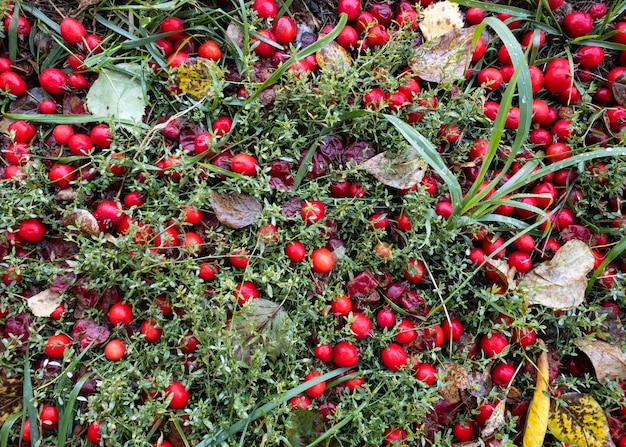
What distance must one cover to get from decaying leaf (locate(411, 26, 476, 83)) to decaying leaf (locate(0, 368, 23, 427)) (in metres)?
2.70

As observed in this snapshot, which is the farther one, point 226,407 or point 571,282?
point 571,282

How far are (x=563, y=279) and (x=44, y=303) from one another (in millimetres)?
2737

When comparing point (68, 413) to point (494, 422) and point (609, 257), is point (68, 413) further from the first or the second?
point (609, 257)

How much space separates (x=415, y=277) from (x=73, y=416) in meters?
1.90

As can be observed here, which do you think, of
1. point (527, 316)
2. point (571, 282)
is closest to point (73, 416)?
point (527, 316)

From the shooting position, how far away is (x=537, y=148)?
2932 millimetres

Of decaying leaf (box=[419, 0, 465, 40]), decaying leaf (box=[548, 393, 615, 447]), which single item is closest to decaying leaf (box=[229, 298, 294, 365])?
decaying leaf (box=[548, 393, 615, 447])

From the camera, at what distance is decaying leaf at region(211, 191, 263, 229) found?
103 inches

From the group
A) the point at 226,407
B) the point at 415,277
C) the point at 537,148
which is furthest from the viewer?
the point at 537,148

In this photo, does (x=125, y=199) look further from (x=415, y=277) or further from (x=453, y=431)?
(x=453, y=431)

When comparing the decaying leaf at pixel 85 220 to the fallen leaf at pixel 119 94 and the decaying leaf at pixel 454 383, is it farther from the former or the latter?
the decaying leaf at pixel 454 383

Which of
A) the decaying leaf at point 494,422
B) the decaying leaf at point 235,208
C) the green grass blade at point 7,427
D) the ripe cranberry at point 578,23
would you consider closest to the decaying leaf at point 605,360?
the decaying leaf at point 494,422

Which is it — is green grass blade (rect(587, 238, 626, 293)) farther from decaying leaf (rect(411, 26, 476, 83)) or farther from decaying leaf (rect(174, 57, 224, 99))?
decaying leaf (rect(174, 57, 224, 99))

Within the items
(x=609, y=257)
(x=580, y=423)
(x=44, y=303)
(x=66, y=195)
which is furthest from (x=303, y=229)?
(x=580, y=423)
